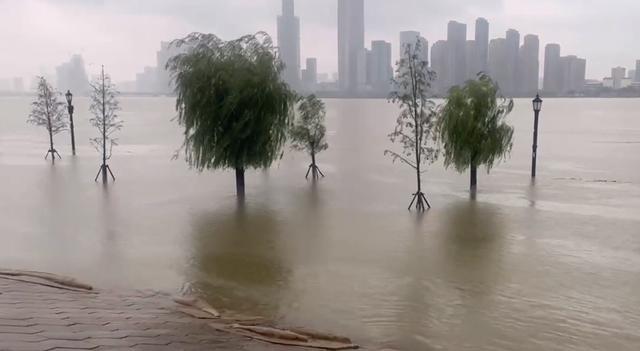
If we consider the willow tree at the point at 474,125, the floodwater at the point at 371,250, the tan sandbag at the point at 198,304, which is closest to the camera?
the tan sandbag at the point at 198,304

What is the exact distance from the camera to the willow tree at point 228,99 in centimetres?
1767

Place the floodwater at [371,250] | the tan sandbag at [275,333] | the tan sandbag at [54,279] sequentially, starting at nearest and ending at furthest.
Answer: the tan sandbag at [275,333] < the floodwater at [371,250] < the tan sandbag at [54,279]

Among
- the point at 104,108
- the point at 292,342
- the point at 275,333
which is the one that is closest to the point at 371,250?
the point at 275,333

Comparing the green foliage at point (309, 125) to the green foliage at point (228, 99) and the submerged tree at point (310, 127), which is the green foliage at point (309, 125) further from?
the green foliage at point (228, 99)

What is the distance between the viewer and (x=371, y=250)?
12242mm

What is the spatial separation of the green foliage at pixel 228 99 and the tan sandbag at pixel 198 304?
9825 mm

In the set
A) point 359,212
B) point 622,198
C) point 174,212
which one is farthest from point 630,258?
point 174,212

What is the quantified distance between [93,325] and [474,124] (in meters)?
16.8

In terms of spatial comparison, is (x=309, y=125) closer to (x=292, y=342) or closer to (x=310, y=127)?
(x=310, y=127)

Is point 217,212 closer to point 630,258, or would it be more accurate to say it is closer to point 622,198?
point 630,258

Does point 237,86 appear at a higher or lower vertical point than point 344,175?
higher

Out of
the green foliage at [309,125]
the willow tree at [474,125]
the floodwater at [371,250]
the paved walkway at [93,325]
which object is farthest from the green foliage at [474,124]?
the paved walkway at [93,325]

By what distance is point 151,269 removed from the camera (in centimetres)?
1047

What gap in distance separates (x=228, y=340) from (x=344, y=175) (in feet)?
67.0
